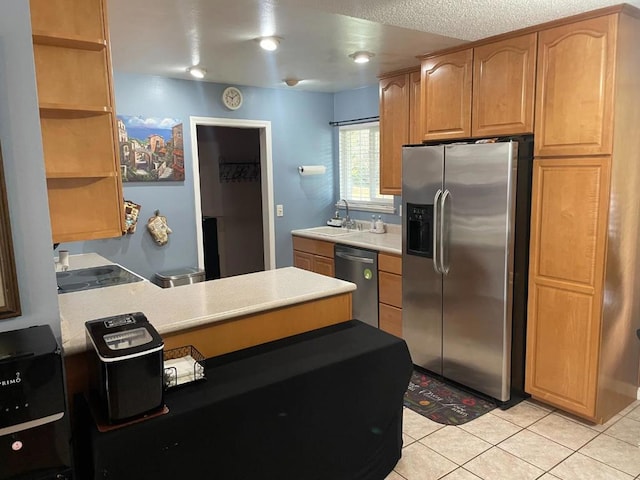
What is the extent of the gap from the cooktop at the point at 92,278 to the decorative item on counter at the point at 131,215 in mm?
679

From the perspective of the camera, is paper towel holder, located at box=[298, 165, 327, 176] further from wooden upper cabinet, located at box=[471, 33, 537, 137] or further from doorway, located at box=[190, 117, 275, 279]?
wooden upper cabinet, located at box=[471, 33, 537, 137]

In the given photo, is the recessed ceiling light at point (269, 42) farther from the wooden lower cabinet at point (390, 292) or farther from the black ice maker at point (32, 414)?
the black ice maker at point (32, 414)

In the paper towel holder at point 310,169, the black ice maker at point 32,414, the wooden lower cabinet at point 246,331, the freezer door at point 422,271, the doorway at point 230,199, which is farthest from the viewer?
the doorway at point 230,199

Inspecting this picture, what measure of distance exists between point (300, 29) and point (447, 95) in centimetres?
114

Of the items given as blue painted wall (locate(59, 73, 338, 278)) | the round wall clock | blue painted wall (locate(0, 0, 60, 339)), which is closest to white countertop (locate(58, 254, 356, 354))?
blue painted wall (locate(0, 0, 60, 339))

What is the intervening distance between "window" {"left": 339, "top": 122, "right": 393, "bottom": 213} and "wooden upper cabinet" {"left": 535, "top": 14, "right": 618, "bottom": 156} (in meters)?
2.11

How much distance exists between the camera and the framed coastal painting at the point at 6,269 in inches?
58.6

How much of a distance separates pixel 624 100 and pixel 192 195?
3343 millimetres

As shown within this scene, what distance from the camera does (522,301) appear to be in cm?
305

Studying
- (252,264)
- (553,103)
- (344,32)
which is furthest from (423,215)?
(252,264)

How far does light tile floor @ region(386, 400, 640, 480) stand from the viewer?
2.45 m

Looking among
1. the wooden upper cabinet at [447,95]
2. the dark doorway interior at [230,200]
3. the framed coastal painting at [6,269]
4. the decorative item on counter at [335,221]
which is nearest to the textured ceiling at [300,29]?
the wooden upper cabinet at [447,95]

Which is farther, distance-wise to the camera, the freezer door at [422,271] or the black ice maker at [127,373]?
the freezer door at [422,271]

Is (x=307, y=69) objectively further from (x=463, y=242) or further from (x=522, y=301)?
(x=522, y=301)
